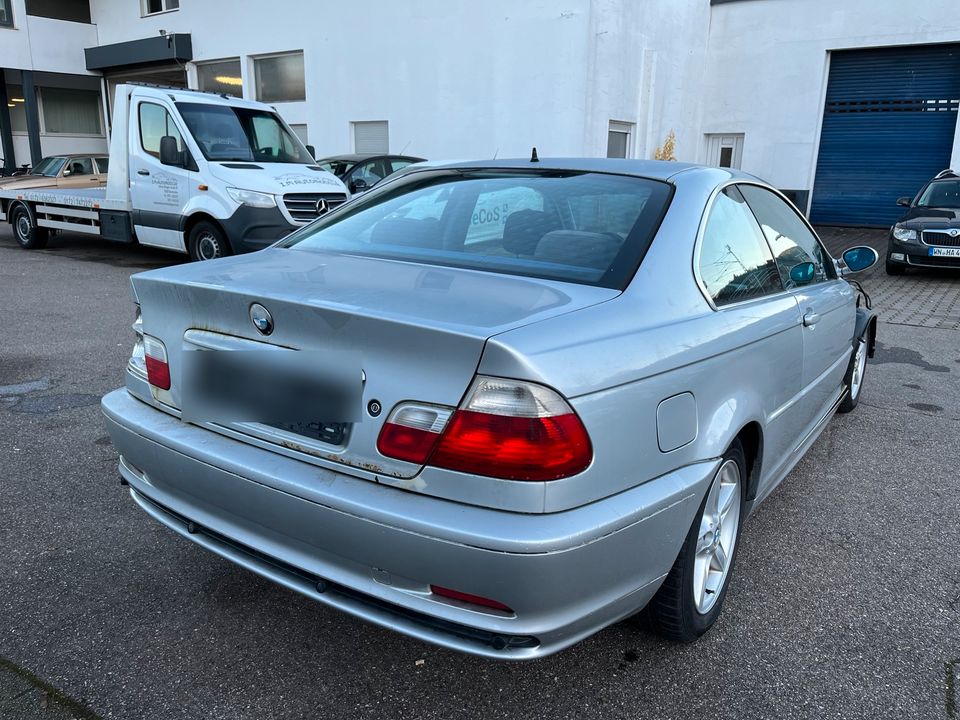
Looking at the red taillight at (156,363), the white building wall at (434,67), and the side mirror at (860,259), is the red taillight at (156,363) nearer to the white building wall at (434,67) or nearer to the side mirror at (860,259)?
the side mirror at (860,259)

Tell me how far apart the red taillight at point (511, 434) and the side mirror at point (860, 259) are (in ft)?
9.51

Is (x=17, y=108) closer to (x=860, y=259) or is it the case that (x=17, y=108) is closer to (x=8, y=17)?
(x=8, y=17)

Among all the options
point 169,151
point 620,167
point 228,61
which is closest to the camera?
point 620,167

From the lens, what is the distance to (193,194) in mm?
9617

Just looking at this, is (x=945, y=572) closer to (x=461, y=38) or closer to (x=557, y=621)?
(x=557, y=621)

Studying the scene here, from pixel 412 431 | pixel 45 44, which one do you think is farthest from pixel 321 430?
pixel 45 44

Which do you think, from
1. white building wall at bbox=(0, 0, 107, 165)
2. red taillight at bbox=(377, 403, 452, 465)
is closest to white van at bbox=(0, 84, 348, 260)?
red taillight at bbox=(377, 403, 452, 465)

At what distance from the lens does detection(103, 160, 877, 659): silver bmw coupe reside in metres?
1.88

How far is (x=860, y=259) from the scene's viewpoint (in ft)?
13.5

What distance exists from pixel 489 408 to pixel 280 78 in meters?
19.2

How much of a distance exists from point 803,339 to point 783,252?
0.42 metres

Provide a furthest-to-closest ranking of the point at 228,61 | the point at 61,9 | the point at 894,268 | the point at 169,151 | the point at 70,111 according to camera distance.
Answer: the point at 70,111 → the point at 61,9 → the point at 228,61 → the point at 894,268 → the point at 169,151

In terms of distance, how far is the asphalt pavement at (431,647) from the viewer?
229cm

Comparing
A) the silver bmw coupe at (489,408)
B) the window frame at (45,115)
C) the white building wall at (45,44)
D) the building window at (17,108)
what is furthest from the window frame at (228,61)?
the silver bmw coupe at (489,408)
